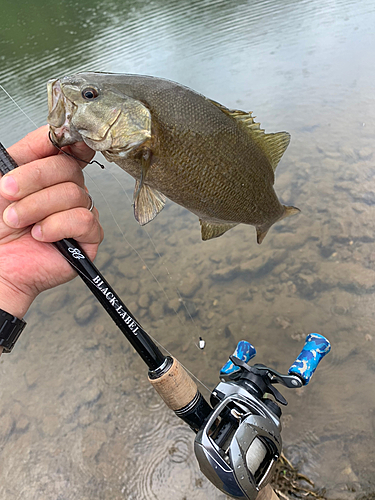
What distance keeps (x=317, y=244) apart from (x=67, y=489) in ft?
9.70

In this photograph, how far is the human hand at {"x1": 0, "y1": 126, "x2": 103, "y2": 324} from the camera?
4.66 ft

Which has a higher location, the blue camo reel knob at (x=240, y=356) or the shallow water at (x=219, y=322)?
the blue camo reel knob at (x=240, y=356)

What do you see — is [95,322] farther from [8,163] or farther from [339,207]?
[339,207]

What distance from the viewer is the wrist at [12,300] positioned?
157cm

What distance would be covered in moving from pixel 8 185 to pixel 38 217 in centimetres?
16

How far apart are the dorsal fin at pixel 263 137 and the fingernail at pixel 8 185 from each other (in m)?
0.84

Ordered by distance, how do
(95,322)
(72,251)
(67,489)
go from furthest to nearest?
(95,322) → (67,489) → (72,251)

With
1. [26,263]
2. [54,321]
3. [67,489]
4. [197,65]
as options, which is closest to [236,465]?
[26,263]

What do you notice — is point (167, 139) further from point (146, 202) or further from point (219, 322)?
point (219, 322)

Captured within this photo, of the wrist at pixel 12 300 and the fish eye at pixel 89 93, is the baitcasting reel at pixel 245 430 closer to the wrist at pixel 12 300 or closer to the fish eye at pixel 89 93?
the wrist at pixel 12 300

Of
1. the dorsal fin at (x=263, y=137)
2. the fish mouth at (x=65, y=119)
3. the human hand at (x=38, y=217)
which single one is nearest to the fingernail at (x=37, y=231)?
the human hand at (x=38, y=217)

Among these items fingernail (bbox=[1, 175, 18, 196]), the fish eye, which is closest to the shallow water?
fingernail (bbox=[1, 175, 18, 196])

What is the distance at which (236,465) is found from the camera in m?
1.33

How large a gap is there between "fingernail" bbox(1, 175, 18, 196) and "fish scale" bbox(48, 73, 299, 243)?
0.24m
